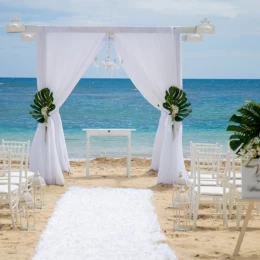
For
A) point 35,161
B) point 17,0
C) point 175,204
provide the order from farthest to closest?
point 17,0, point 35,161, point 175,204

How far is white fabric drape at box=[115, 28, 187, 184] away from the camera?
9.48 m

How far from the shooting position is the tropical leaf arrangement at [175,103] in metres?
9.50

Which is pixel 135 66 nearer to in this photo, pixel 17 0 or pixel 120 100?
pixel 17 0

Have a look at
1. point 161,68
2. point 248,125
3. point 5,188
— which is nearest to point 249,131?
point 248,125

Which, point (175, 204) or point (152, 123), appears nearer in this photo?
point (175, 204)

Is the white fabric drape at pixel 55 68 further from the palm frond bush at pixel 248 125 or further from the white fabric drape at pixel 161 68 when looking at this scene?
the palm frond bush at pixel 248 125

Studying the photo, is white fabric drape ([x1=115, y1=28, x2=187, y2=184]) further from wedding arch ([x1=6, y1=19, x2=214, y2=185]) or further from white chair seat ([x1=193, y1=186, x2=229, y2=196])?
white chair seat ([x1=193, y1=186, x2=229, y2=196])

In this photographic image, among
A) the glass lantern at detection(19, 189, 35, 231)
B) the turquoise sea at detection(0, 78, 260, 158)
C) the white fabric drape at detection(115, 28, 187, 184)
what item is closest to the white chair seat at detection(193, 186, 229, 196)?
the glass lantern at detection(19, 189, 35, 231)

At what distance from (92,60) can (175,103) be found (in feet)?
4.21

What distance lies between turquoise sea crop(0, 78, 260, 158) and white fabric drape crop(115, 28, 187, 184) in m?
5.17

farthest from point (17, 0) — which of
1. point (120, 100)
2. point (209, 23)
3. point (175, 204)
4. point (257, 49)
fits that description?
point (175, 204)

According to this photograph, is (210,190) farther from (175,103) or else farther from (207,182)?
(175,103)

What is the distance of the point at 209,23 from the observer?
31.5 ft

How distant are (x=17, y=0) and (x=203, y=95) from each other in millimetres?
11772
